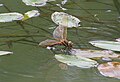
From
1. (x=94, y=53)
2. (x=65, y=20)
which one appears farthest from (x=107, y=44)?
(x=65, y=20)

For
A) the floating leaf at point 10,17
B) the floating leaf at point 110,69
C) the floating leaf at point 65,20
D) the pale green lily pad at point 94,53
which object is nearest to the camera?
the floating leaf at point 110,69

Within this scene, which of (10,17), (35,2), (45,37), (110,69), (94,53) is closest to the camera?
(110,69)

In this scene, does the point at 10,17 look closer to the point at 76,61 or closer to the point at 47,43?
the point at 47,43

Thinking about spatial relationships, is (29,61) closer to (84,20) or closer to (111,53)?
(111,53)

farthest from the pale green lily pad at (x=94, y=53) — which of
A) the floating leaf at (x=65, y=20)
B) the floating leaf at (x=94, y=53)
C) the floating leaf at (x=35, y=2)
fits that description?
the floating leaf at (x=35, y=2)

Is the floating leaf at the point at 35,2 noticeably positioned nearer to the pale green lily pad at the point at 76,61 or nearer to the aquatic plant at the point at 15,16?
the aquatic plant at the point at 15,16

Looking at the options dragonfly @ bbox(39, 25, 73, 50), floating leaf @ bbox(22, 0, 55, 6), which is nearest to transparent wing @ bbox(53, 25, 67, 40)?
dragonfly @ bbox(39, 25, 73, 50)

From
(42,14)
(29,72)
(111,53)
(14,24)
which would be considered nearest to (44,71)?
(29,72)
